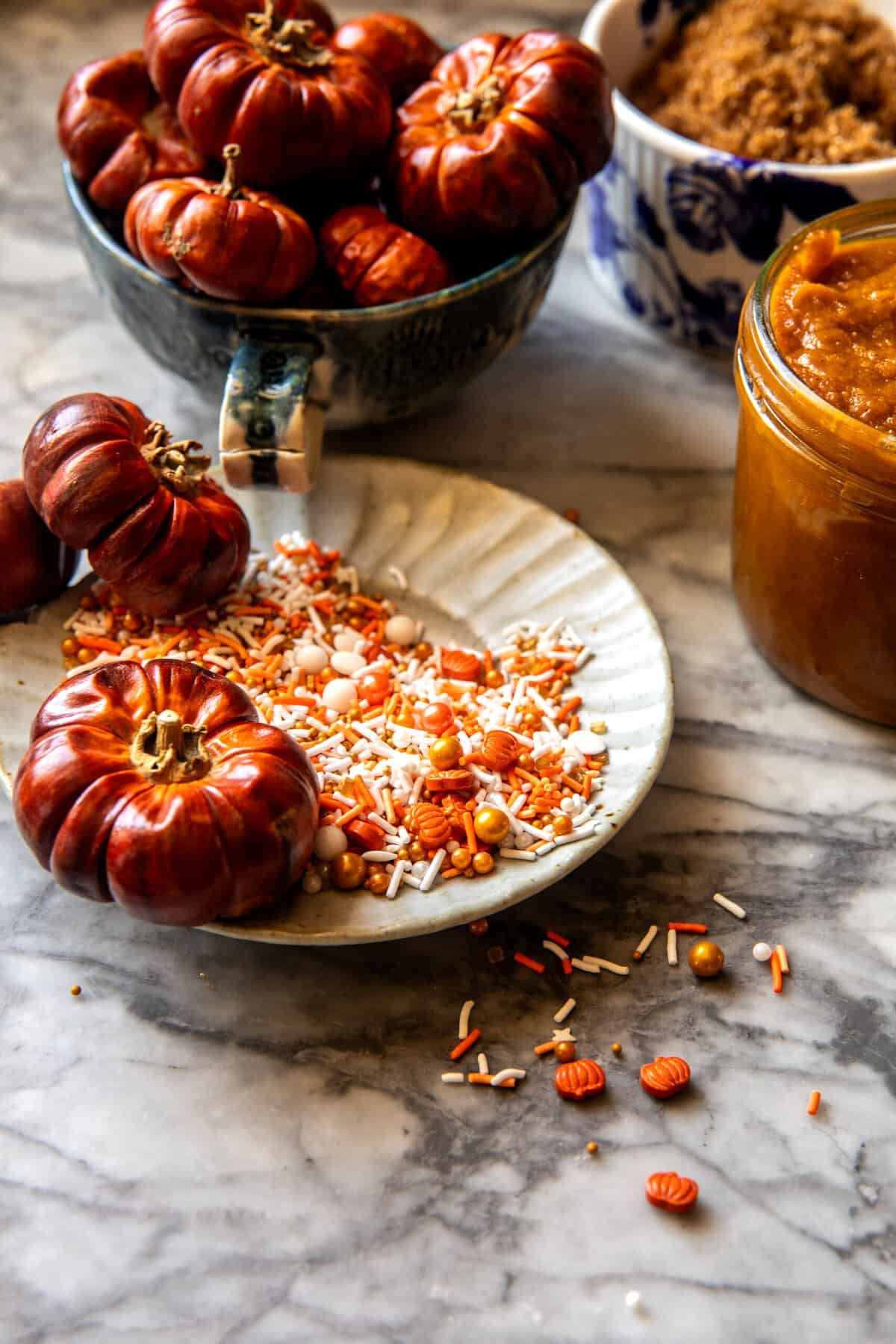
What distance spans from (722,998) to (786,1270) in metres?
0.23

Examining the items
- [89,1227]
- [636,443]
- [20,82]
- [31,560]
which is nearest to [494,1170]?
[89,1227]

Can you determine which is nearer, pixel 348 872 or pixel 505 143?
pixel 348 872

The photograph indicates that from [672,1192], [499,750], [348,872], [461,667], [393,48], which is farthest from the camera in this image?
[393,48]

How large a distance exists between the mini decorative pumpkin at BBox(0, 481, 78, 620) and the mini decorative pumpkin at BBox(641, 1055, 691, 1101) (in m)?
0.74

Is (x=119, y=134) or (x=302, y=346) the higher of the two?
(x=119, y=134)

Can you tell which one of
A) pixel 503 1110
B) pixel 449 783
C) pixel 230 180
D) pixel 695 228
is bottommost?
pixel 503 1110

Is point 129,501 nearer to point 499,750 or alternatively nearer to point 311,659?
point 311,659

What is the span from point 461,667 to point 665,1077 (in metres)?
0.45

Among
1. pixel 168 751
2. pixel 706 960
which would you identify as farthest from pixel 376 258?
pixel 706 960

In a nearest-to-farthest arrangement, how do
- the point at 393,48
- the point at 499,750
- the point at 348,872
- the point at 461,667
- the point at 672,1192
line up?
the point at 672,1192 → the point at 348,872 → the point at 499,750 → the point at 461,667 → the point at 393,48

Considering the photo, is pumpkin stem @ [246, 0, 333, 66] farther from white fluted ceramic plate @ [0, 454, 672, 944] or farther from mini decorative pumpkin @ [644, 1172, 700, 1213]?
mini decorative pumpkin @ [644, 1172, 700, 1213]

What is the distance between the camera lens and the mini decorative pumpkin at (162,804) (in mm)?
1018

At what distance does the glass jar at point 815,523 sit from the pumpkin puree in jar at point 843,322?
0.5 inches

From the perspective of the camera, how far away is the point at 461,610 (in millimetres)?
1406
